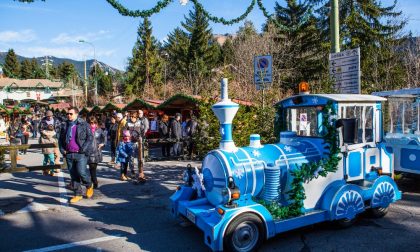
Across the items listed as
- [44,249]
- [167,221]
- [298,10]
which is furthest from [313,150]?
[298,10]

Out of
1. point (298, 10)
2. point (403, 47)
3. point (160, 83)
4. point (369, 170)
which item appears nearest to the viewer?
point (369, 170)

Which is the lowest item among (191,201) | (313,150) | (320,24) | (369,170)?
(191,201)

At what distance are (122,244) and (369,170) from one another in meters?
4.24

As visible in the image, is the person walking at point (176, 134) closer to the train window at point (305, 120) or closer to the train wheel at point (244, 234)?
the train window at point (305, 120)

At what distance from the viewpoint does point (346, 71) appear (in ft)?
25.2

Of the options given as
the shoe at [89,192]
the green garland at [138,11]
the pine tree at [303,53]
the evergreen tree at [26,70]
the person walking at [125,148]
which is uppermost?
the evergreen tree at [26,70]

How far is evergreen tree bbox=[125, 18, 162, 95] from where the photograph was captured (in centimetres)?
4634

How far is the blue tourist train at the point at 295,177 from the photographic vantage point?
4.43 m

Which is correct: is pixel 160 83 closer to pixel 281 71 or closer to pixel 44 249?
pixel 281 71

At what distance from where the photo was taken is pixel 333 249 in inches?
180

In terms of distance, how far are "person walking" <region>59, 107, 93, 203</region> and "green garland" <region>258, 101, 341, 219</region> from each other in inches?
165

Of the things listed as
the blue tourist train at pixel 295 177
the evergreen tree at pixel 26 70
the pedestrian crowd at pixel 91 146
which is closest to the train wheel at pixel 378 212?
the blue tourist train at pixel 295 177

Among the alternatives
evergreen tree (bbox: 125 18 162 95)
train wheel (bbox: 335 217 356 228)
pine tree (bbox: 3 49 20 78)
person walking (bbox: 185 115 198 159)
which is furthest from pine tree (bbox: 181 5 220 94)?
pine tree (bbox: 3 49 20 78)

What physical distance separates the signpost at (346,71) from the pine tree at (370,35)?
17.0 meters
